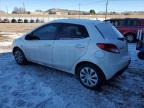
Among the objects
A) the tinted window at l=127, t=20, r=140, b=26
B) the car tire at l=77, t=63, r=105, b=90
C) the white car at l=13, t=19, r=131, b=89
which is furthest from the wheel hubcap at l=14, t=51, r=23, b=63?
the tinted window at l=127, t=20, r=140, b=26

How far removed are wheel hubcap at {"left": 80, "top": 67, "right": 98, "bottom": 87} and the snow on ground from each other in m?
0.18

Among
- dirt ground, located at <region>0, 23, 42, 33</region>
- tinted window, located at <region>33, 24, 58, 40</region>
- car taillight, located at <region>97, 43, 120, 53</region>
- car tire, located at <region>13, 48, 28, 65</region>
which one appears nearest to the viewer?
car taillight, located at <region>97, 43, 120, 53</region>

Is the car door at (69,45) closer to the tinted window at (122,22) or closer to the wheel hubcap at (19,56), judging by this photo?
the wheel hubcap at (19,56)

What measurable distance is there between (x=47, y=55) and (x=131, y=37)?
914cm

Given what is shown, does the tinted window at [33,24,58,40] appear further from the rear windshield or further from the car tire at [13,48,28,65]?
the rear windshield

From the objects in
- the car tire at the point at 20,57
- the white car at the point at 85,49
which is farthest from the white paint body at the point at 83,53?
the car tire at the point at 20,57

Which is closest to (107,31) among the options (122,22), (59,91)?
(59,91)

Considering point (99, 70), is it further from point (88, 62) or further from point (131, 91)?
point (131, 91)

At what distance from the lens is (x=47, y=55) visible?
618 centimetres

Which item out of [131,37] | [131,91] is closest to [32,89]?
[131,91]

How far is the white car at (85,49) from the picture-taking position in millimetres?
5047

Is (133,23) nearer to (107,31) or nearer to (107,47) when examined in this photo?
(107,31)

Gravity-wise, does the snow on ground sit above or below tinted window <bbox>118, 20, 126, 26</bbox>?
below

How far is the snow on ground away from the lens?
4.67 metres
